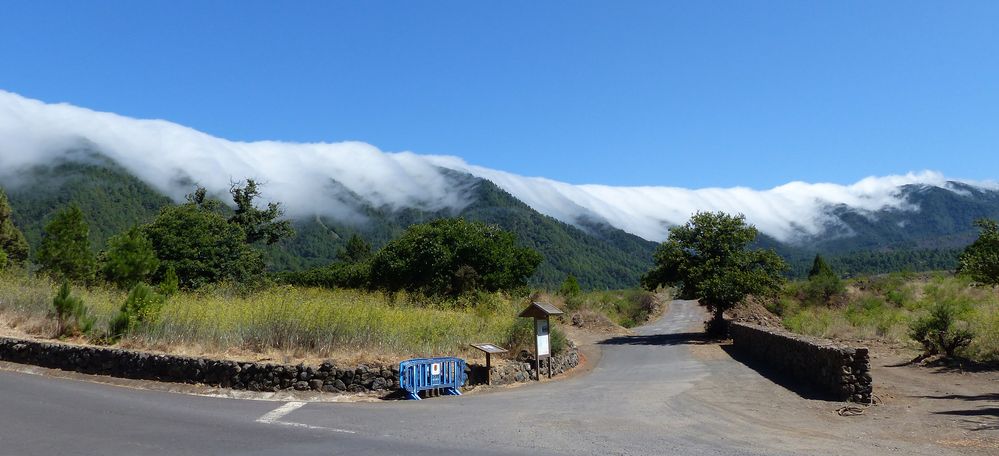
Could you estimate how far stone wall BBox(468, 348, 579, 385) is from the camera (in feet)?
52.8

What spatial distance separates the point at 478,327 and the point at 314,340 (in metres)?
5.62

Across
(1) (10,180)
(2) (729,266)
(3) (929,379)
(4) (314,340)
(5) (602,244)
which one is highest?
(1) (10,180)

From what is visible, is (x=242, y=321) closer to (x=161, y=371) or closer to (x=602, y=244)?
(x=161, y=371)

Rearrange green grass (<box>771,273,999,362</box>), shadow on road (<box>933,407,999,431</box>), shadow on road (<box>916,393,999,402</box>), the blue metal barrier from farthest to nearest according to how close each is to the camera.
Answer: green grass (<box>771,273,999,362</box>) < the blue metal barrier < shadow on road (<box>916,393,999,402</box>) < shadow on road (<box>933,407,999,431</box>)

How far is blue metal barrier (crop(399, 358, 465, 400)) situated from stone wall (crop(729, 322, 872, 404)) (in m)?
8.07

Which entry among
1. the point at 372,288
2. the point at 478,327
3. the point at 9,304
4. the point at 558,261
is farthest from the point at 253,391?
the point at 558,261

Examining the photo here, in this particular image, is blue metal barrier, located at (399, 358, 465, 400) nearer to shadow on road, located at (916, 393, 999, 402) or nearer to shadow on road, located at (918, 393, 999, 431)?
shadow on road, located at (918, 393, 999, 431)

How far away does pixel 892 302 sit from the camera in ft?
133

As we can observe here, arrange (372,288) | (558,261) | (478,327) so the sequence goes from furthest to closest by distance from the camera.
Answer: (558,261) → (372,288) → (478,327)

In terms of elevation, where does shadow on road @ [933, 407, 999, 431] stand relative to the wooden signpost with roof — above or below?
below

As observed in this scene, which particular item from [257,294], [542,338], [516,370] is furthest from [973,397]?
[257,294]

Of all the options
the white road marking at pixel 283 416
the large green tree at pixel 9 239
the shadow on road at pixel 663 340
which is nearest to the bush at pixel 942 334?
the shadow on road at pixel 663 340

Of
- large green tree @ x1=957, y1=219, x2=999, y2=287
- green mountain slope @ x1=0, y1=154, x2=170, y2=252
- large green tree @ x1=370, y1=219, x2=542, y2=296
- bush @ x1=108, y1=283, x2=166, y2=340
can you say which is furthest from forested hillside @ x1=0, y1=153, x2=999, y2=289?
bush @ x1=108, y1=283, x2=166, y2=340

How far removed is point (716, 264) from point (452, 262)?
13.6m
